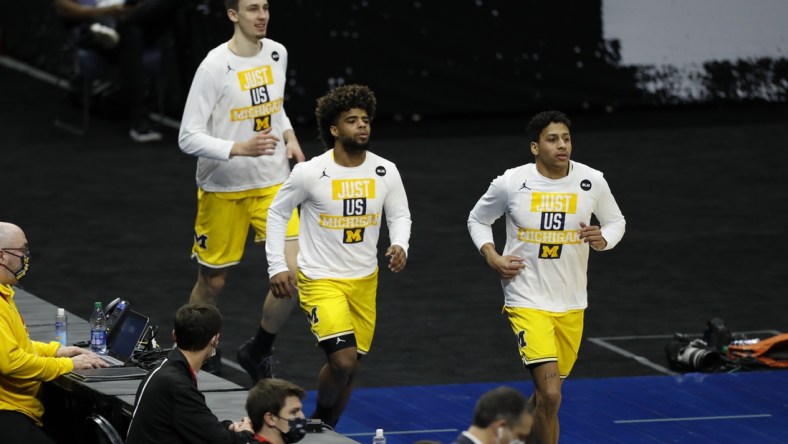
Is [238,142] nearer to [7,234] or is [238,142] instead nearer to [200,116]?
[200,116]

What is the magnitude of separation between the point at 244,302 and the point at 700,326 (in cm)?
332

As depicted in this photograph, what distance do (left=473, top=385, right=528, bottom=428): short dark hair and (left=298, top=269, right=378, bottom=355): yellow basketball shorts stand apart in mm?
2953

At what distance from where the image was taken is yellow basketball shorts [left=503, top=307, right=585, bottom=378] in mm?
7848

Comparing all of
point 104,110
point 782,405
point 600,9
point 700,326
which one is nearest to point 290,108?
point 104,110

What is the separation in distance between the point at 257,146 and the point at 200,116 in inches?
22.4

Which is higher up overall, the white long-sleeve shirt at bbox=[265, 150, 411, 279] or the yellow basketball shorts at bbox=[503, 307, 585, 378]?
the white long-sleeve shirt at bbox=[265, 150, 411, 279]

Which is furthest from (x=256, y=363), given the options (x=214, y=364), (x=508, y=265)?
(x=508, y=265)

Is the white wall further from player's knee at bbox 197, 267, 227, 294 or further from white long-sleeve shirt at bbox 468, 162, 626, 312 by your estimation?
white long-sleeve shirt at bbox 468, 162, 626, 312

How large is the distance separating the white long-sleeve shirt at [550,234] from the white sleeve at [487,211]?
35 millimetres

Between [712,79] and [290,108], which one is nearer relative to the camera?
[290,108]

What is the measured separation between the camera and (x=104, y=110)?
1783cm

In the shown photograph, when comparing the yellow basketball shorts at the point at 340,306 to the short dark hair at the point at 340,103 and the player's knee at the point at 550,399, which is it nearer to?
the short dark hair at the point at 340,103

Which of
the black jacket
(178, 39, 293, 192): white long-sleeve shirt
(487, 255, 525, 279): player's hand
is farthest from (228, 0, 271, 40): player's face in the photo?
the black jacket

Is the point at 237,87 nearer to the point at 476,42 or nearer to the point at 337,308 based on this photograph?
the point at 337,308
